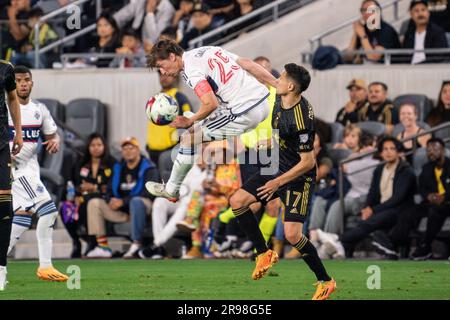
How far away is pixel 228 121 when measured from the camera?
13.9 m

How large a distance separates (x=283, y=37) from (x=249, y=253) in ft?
15.7

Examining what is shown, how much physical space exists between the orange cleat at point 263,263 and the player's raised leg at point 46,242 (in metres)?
2.31

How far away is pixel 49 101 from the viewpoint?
21.9 m

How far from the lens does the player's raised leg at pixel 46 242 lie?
47.9 feet

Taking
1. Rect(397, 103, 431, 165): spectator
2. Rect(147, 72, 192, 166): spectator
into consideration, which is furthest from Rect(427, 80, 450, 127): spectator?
Rect(147, 72, 192, 166): spectator

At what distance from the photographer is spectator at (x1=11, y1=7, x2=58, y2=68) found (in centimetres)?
2277

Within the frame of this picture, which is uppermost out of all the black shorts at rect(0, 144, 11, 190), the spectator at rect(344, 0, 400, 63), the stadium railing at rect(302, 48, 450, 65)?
the spectator at rect(344, 0, 400, 63)

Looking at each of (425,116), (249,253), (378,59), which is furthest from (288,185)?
(378,59)

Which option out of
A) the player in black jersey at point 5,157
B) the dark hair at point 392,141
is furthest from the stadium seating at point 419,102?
the player in black jersey at point 5,157

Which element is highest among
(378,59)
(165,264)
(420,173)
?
(378,59)

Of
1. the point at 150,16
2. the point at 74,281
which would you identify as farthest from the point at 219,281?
the point at 150,16

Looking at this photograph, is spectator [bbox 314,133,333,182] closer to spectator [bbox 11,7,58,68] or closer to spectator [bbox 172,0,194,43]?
spectator [bbox 172,0,194,43]

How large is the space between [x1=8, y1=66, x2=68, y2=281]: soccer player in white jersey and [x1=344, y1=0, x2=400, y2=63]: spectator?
24.2 feet

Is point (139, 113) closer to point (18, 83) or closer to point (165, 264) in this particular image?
point (165, 264)
